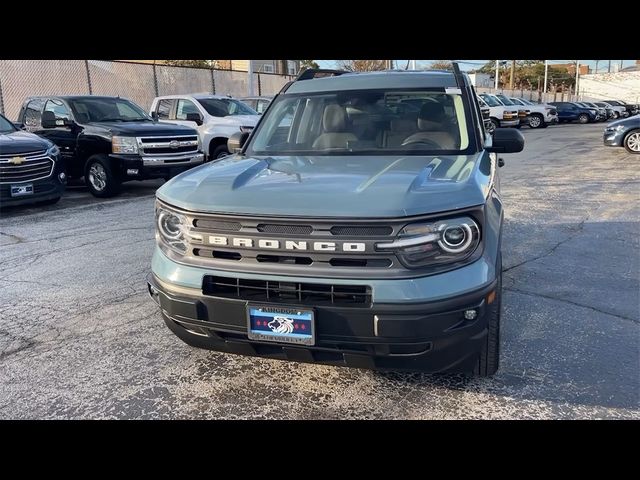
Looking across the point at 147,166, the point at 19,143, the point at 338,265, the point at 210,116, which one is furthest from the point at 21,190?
the point at 338,265

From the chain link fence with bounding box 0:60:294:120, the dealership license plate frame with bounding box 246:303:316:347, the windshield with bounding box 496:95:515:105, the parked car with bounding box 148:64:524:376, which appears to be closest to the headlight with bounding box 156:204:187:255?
the parked car with bounding box 148:64:524:376

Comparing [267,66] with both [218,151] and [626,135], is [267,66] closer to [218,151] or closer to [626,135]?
→ [626,135]

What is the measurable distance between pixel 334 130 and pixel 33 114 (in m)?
9.40

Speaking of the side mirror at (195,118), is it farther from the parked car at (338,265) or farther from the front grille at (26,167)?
the parked car at (338,265)

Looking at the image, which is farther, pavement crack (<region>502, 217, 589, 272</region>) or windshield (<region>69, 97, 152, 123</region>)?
windshield (<region>69, 97, 152, 123</region>)

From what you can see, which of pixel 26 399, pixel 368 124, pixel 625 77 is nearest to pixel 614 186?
pixel 368 124

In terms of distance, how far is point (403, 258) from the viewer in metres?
2.60

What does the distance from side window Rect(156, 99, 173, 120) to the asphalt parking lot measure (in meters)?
6.71

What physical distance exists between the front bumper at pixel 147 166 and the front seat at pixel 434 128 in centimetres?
691

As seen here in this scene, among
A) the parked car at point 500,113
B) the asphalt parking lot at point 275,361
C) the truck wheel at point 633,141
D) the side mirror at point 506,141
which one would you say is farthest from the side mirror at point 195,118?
the parked car at point 500,113

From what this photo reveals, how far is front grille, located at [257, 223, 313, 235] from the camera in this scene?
2.67 metres

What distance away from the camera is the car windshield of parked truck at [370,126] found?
12.8 ft

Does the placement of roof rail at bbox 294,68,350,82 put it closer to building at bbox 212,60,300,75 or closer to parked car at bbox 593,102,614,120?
building at bbox 212,60,300,75

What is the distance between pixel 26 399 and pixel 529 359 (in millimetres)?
3139
